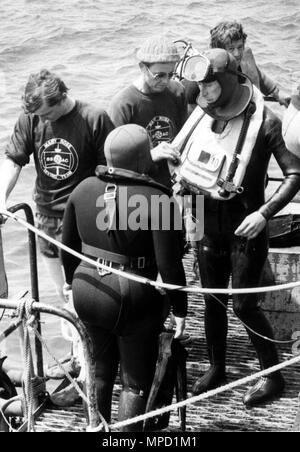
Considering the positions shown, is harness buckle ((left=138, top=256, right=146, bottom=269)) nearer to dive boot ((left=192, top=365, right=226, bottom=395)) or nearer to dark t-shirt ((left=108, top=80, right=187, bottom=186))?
dark t-shirt ((left=108, top=80, right=187, bottom=186))

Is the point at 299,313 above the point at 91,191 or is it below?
below

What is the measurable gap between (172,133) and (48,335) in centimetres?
384

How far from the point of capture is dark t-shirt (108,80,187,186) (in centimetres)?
512

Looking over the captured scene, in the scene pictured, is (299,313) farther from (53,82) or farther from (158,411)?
(53,82)

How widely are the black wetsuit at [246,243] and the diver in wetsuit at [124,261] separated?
64 cm

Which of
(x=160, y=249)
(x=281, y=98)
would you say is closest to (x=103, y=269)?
(x=160, y=249)

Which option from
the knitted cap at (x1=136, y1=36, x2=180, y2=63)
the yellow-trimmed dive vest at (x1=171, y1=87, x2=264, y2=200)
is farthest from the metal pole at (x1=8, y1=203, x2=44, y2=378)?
the knitted cap at (x1=136, y1=36, x2=180, y2=63)

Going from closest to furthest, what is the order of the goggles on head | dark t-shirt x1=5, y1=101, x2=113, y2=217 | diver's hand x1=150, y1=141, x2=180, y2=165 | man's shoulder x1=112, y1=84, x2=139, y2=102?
the goggles on head, diver's hand x1=150, y1=141, x2=180, y2=165, dark t-shirt x1=5, y1=101, x2=113, y2=217, man's shoulder x1=112, y1=84, x2=139, y2=102

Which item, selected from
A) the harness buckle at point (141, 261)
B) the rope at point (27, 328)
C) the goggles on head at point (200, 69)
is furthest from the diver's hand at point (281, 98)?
the rope at point (27, 328)

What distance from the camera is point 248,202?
4.63 m

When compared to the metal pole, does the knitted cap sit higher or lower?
higher

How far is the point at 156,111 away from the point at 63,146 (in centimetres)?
72

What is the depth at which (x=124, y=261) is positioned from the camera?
158 inches
